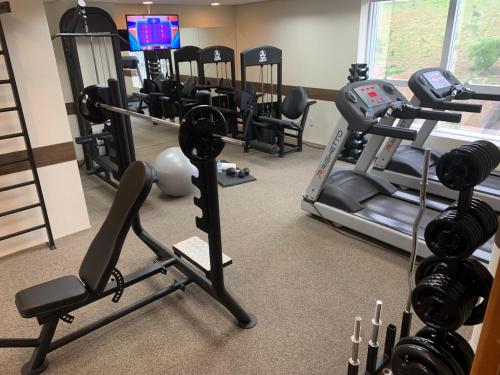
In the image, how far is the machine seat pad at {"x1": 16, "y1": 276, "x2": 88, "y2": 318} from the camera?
1691 mm

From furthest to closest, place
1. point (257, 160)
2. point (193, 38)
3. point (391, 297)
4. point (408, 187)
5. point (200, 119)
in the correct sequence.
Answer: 1. point (193, 38)
2. point (257, 160)
3. point (408, 187)
4. point (391, 297)
5. point (200, 119)

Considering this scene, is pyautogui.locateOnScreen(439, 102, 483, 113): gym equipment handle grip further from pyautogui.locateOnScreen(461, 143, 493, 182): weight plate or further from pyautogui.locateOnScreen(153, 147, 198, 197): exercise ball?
pyautogui.locateOnScreen(153, 147, 198, 197): exercise ball

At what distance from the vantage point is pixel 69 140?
10.4ft

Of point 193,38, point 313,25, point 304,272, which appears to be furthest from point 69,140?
point 193,38

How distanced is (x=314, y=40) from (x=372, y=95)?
2.95 meters

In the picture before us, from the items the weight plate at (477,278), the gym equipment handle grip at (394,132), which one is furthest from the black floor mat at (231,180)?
the weight plate at (477,278)

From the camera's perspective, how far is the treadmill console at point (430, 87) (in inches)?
128

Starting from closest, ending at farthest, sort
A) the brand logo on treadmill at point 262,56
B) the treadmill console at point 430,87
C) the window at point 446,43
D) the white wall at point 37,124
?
1. the white wall at point 37,124
2. the treadmill console at point 430,87
3. the window at point 446,43
4. the brand logo on treadmill at point 262,56

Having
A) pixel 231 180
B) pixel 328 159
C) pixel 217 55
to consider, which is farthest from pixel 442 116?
pixel 217 55

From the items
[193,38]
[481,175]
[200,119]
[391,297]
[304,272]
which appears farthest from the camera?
[193,38]

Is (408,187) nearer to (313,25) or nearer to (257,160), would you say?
(257,160)

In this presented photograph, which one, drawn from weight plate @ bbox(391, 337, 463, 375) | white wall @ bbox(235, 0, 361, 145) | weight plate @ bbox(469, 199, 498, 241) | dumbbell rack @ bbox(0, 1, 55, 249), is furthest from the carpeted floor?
white wall @ bbox(235, 0, 361, 145)

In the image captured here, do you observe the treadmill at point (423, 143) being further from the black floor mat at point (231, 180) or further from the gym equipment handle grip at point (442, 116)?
the black floor mat at point (231, 180)

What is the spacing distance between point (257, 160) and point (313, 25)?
219 cm
